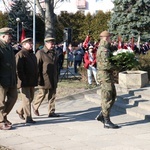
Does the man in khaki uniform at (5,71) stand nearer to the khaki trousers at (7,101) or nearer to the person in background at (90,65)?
Result: the khaki trousers at (7,101)

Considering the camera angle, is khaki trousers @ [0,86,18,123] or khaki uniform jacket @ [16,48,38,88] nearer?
khaki trousers @ [0,86,18,123]

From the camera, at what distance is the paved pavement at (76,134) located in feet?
22.4

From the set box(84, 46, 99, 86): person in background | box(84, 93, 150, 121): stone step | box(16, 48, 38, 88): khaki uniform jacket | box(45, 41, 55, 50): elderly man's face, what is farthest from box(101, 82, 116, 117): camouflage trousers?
box(84, 46, 99, 86): person in background

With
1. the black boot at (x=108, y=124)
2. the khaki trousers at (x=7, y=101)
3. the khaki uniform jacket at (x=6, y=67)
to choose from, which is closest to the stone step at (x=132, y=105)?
the black boot at (x=108, y=124)

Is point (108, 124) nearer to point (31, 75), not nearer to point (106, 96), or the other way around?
point (106, 96)

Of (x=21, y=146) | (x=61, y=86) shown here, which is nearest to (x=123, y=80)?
(x=61, y=86)

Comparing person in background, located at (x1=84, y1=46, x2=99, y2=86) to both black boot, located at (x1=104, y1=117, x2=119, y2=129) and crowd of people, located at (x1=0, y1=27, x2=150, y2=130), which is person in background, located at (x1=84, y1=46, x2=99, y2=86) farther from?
black boot, located at (x1=104, y1=117, x2=119, y2=129)

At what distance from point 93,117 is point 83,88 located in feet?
13.9

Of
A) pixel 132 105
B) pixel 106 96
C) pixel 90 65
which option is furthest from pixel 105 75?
pixel 90 65

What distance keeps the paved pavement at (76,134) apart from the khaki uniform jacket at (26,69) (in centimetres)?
91

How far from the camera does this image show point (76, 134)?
7.67 m

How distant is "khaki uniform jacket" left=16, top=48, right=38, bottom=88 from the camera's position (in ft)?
27.8

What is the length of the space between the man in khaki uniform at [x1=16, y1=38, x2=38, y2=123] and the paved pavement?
382 millimetres

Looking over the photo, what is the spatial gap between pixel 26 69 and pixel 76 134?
1.88 meters
